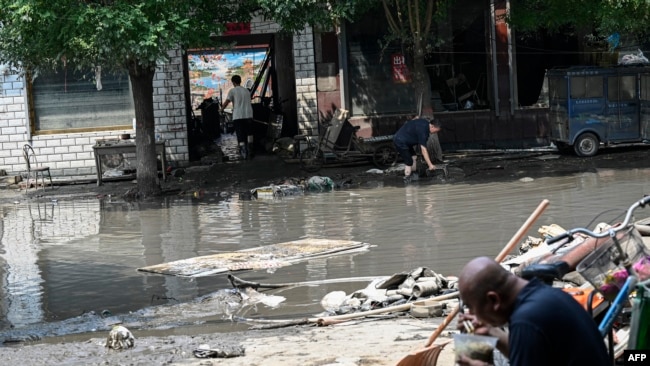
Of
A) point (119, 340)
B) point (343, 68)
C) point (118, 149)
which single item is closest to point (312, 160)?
point (343, 68)

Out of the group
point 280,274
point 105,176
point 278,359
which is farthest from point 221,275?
point 105,176

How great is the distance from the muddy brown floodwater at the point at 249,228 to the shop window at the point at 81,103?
265 cm

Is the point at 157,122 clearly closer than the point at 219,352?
No

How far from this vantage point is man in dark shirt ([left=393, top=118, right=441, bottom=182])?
19.8 m

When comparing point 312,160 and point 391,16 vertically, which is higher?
point 391,16

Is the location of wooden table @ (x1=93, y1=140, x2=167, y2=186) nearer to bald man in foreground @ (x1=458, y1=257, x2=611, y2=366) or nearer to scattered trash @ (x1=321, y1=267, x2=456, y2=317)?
scattered trash @ (x1=321, y1=267, x2=456, y2=317)

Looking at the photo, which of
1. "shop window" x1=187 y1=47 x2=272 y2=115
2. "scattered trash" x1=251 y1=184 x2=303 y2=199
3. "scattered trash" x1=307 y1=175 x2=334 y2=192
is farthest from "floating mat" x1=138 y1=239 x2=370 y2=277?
"shop window" x1=187 y1=47 x2=272 y2=115

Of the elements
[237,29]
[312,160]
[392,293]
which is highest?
[237,29]

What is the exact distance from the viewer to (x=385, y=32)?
24.3 metres

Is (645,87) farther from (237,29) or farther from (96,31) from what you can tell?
(96,31)

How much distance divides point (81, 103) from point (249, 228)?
1073 cm

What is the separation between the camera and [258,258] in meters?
12.6

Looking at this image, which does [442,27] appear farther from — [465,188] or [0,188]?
[0,188]

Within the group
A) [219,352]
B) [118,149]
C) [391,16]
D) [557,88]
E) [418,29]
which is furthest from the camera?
[557,88]
